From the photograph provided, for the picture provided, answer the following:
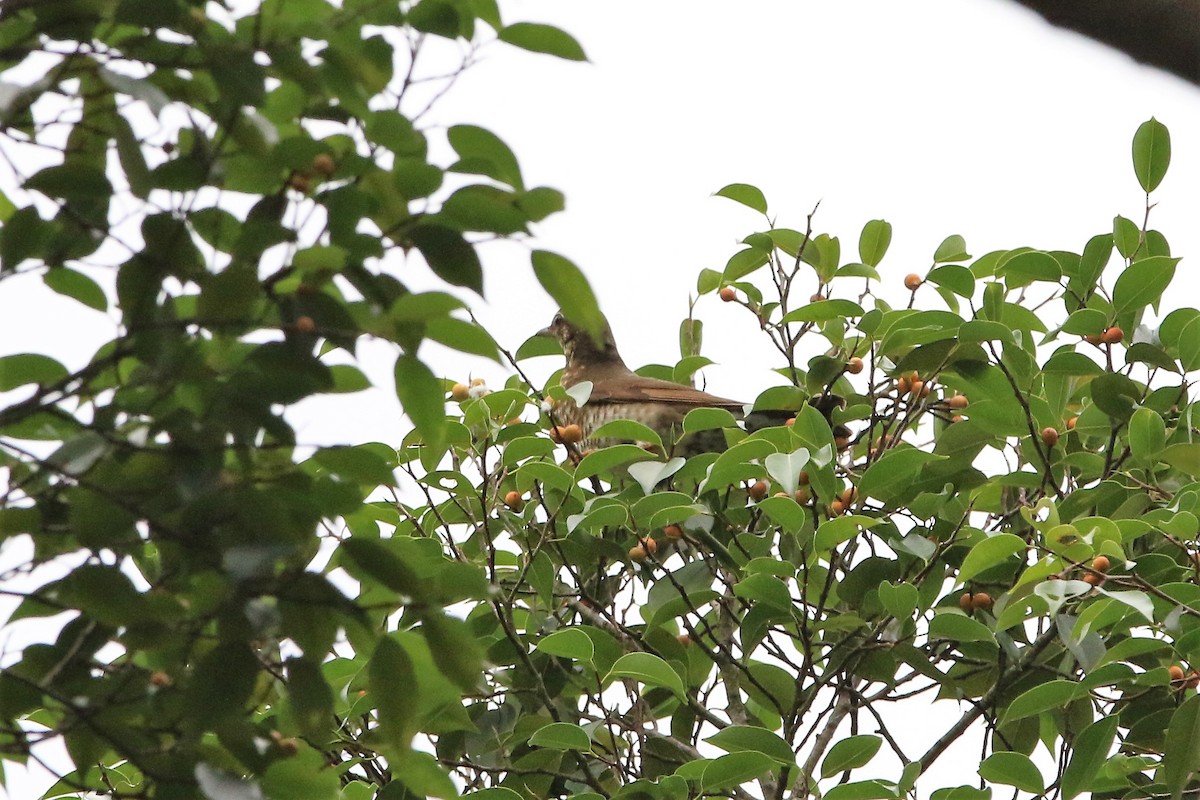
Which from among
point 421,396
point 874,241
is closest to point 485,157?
point 421,396

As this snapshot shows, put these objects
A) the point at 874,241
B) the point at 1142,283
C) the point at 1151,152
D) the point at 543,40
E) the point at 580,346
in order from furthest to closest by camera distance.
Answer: the point at 580,346 < the point at 874,241 < the point at 1151,152 < the point at 1142,283 < the point at 543,40

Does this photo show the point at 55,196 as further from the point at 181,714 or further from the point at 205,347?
the point at 181,714

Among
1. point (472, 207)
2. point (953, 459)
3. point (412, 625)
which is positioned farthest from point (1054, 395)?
point (472, 207)

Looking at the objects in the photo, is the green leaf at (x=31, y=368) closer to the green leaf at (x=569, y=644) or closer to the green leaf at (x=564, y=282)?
the green leaf at (x=564, y=282)

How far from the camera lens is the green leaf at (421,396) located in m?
1.28

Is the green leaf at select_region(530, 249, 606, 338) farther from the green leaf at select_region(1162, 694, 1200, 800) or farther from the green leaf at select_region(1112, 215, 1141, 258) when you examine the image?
the green leaf at select_region(1112, 215, 1141, 258)

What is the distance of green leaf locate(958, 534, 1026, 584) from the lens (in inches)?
84.1

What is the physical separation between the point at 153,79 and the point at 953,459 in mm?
1946

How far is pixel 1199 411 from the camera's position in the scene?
2576 mm

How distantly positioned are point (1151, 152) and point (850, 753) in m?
1.37

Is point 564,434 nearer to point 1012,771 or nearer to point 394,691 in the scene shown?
point 1012,771

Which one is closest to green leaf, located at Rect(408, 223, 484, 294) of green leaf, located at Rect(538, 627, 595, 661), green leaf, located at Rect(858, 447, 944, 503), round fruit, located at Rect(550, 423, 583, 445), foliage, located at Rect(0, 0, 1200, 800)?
foliage, located at Rect(0, 0, 1200, 800)

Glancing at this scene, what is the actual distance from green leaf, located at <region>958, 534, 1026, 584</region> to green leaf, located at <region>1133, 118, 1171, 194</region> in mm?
1062

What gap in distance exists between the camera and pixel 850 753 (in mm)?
2453
